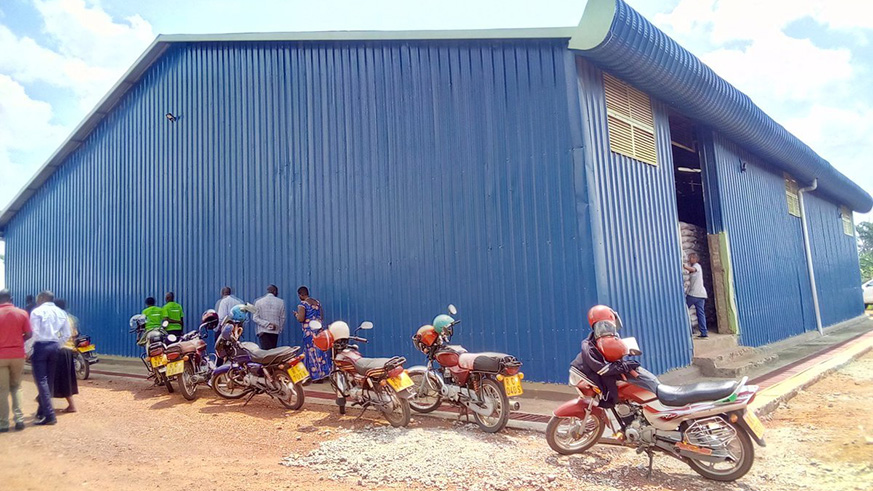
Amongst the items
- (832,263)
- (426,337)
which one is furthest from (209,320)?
(832,263)

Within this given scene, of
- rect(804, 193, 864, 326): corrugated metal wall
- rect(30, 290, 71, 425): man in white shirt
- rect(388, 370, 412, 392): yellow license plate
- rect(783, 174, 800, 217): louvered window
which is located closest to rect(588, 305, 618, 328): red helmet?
rect(388, 370, 412, 392): yellow license plate

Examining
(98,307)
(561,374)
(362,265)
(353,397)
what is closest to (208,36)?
(362,265)

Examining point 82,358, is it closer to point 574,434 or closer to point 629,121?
point 574,434

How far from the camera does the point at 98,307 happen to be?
1333 cm

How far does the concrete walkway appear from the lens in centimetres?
641

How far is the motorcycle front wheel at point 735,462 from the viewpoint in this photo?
4.11 m

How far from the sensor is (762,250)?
38.2 feet

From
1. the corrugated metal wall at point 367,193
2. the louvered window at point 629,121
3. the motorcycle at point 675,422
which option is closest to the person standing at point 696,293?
the corrugated metal wall at point 367,193

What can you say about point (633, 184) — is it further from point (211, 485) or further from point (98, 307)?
point (98, 307)

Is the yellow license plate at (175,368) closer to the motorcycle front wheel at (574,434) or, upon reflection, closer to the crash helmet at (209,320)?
the crash helmet at (209,320)

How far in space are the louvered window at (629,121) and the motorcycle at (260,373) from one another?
5.03 meters

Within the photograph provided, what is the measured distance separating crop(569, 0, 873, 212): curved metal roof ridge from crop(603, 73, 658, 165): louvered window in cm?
19

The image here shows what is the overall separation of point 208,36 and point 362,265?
5977mm

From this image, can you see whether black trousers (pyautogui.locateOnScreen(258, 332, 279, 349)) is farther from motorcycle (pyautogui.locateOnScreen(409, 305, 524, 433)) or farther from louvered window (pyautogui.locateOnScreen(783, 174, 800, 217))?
louvered window (pyautogui.locateOnScreen(783, 174, 800, 217))
